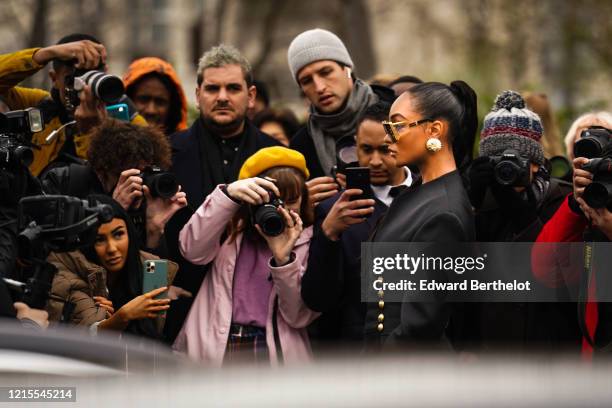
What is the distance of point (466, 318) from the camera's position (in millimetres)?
6031

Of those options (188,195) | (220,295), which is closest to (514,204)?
(220,295)

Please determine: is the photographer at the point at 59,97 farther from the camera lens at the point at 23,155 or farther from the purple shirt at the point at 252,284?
the purple shirt at the point at 252,284

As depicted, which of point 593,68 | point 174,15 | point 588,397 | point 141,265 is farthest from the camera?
point 174,15

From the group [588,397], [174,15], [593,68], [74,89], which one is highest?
[174,15]

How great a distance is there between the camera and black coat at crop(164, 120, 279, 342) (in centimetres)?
636

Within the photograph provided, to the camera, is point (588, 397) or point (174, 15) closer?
point (588, 397)

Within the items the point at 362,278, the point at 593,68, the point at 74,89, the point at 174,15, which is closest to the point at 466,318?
the point at 362,278

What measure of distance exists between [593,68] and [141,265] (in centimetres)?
1893

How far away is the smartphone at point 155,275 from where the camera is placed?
589 cm

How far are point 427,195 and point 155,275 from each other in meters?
1.27

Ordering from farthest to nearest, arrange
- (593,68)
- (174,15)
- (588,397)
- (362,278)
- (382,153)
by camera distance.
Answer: (174,15) → (593,68) → (382,153) → (362,278) → (588,397)

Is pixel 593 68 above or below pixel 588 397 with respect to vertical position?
above

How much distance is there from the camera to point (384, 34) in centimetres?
3491

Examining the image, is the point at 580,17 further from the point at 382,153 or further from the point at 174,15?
the point at 382,153
